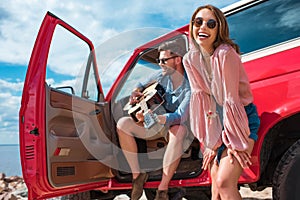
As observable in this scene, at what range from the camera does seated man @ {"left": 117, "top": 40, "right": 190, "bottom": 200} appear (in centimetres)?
285

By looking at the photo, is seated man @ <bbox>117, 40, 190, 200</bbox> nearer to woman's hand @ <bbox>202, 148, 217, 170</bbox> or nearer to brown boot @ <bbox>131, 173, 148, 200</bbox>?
brown boot @ <bbox>131, 173, 148, 200</bbox>

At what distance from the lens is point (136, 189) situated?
3.01 meters

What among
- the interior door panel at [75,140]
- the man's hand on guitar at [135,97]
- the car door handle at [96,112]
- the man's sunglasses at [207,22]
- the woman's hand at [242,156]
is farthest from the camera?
the car door handle at [96,112]

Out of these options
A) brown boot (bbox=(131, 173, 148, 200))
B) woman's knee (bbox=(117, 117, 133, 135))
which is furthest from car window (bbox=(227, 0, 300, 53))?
brown boot (bbox=(131, 173, 148, 200))

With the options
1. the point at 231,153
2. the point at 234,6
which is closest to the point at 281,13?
the point at 234,6

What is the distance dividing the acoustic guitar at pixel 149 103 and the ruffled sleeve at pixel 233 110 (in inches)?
36.0

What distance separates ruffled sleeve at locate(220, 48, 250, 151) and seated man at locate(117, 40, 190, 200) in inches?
32.5

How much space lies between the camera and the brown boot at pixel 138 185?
300 centimetres

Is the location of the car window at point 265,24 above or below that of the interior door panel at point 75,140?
above

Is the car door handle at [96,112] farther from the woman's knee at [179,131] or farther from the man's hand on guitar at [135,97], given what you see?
the woman's knee at [179,131]

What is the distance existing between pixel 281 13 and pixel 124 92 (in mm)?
1617

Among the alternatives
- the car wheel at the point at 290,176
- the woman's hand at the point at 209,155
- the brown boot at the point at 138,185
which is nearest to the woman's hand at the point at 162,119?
the brown boot at the point at 138,185

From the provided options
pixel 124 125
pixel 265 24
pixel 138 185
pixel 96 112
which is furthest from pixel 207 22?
pixel 96 112

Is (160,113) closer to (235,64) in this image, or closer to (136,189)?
(136,189)
